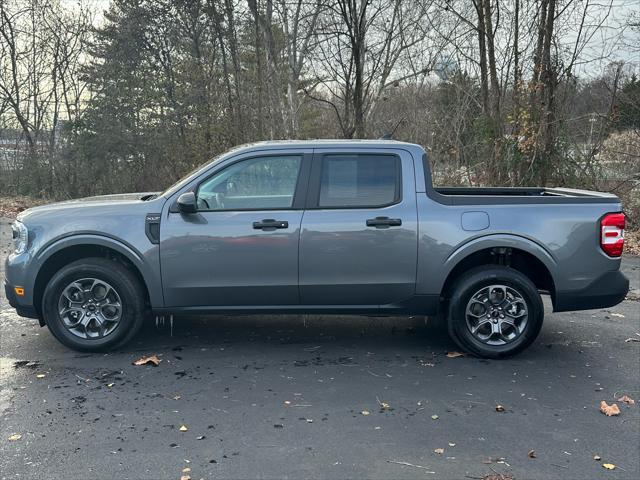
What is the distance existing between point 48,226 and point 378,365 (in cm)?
312

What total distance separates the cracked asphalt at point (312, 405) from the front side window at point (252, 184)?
4.47 feet

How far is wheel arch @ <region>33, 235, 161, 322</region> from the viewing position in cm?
505

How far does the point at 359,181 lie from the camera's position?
5.20 metres

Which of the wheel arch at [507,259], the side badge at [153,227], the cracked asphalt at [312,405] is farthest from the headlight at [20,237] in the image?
the wheel arch at [507,259]

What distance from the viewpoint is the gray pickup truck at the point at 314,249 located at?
5039 mm

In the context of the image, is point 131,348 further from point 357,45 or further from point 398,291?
point 357,45

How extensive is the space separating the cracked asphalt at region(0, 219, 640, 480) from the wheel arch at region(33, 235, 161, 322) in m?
0.58

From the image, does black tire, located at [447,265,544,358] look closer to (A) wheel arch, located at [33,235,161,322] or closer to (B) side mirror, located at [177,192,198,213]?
(B) side mirror, located at [177,192,198,213]

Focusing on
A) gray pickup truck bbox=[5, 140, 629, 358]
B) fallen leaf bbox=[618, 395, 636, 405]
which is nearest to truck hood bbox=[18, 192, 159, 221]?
gray pickup truck bbox=[5, 140, 629, 358]

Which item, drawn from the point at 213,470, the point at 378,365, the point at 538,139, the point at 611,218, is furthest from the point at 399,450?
the point at 538,139

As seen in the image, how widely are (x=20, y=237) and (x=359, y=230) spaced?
9.86ft

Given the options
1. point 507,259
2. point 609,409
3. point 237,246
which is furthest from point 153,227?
point 609,409

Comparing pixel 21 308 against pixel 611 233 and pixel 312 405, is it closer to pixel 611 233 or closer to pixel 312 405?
pixel 312 405

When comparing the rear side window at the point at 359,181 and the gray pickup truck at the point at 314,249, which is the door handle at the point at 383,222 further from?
the rear side window at the point at 359,181
